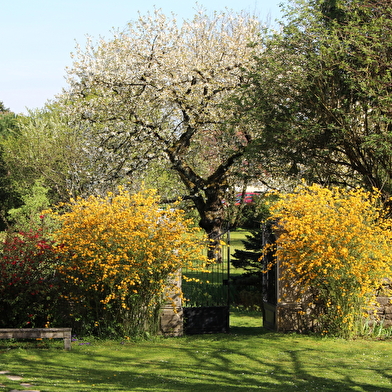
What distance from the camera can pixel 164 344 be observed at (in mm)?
10156

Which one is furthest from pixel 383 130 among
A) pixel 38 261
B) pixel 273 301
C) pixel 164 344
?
pixel 38 261

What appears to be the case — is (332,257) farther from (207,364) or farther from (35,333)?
(35,333)

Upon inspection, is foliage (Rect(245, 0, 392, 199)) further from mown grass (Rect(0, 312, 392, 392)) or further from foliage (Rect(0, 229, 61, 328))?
foliage (Rect(0, 229, 61, 328))

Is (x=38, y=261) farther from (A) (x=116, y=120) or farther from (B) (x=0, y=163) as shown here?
Answer: (B) (x=0, y=163)

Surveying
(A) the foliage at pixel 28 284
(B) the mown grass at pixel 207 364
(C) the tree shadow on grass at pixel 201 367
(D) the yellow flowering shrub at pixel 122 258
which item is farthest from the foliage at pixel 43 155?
(C) the tree shadow on grass at pixel 201 367

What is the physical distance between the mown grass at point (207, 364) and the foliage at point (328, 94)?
233 inches

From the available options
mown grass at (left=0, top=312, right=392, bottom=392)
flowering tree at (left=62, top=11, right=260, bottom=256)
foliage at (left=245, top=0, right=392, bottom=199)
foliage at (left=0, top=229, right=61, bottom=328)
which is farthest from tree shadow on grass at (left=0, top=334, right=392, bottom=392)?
flowering tree at (left=62, top=11, right=260, bottom=256)

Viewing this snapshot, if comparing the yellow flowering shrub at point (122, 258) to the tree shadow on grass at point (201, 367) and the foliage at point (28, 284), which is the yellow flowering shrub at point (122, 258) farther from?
the tree shadow on grass at point (201, 367)

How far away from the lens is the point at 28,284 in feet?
34.5

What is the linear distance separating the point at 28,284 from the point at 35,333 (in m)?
1.49

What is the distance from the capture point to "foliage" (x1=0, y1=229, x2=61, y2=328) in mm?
10438

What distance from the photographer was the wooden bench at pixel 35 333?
30.3ft

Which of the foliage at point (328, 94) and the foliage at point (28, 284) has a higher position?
the foliage at point (328, 94)

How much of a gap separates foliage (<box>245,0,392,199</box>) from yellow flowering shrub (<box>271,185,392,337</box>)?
11.9 feet
